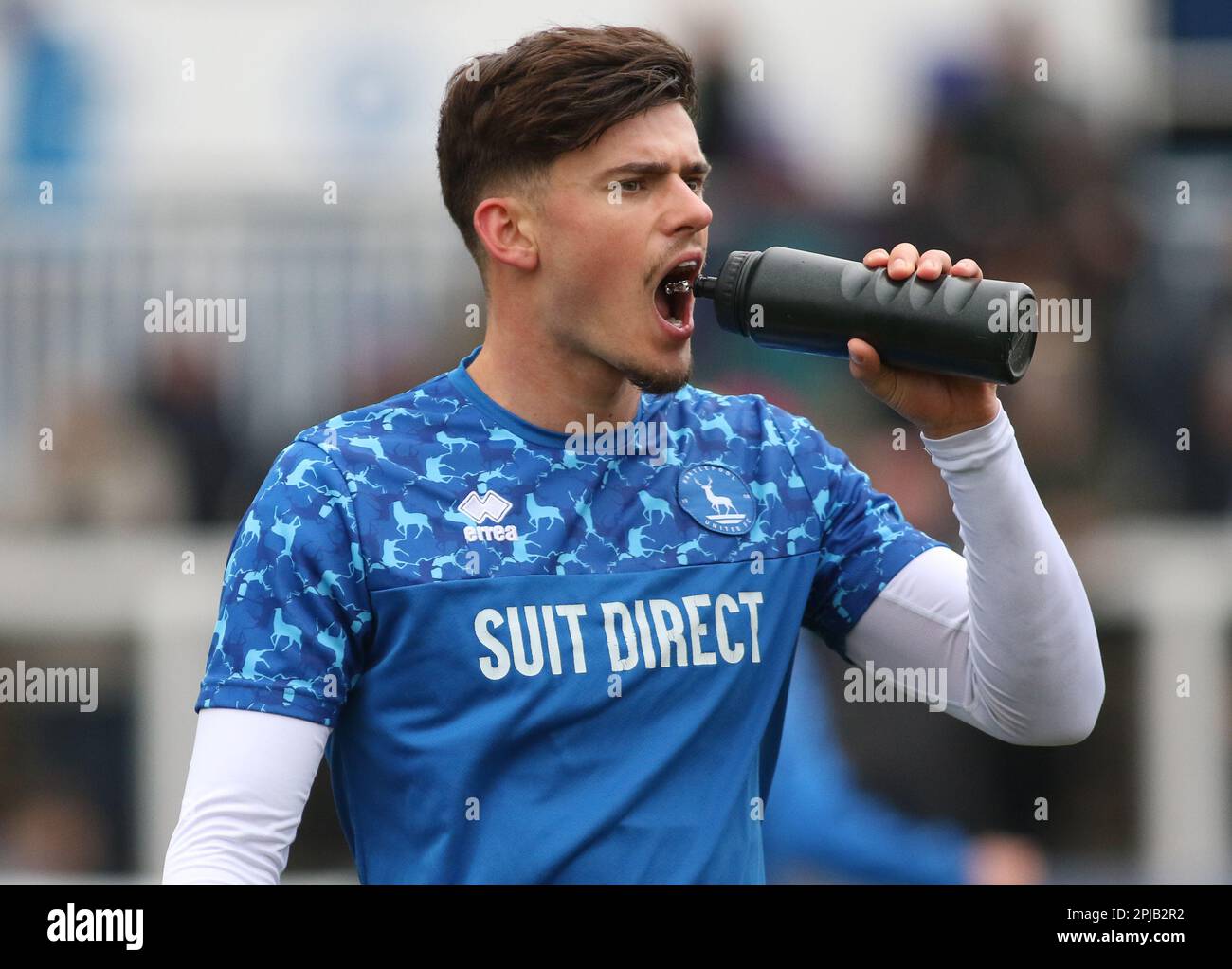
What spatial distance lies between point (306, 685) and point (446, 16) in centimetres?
562

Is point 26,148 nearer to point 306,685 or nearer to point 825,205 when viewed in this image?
point 825,205

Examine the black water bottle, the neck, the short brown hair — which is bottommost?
the neck

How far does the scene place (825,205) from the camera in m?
6.93

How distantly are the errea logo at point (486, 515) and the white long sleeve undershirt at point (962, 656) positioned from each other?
41 cm

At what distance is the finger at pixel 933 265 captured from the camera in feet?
9.25

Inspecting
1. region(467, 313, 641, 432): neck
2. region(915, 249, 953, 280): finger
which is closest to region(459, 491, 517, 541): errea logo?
region(467, 313, 641, 432): neck

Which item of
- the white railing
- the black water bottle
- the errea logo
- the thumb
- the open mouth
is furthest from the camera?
the white railing

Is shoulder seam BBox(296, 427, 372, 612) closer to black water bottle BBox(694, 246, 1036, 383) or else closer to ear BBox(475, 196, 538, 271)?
ear BBox(475, 196, 538, 271)

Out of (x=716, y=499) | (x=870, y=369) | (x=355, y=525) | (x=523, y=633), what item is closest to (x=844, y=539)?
(x=716, y=499)

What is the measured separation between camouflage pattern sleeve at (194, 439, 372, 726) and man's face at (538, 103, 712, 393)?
1.75 feet

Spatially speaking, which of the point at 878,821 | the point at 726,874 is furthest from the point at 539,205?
the point at 878,821

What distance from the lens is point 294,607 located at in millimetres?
2869

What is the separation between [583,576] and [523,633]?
15cm

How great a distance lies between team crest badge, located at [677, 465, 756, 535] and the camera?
3.12 metres
